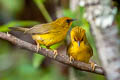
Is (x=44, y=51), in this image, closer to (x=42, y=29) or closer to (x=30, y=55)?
(x=42, y=29)

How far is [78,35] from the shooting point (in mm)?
2916

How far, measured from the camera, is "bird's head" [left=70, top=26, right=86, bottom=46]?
288 centimetres

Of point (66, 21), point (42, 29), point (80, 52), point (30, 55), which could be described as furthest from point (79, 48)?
point (30, 55)

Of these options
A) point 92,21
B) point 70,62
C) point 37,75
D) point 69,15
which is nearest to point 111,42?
point 70,62

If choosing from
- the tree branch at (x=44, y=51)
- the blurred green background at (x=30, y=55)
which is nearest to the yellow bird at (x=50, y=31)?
the blurred green background at (x=30, y=55)

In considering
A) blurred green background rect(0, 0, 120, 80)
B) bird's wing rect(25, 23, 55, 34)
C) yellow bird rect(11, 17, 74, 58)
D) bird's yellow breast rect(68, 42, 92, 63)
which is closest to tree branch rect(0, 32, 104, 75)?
bird's yellow breast rect(68, 42, 92, 63)

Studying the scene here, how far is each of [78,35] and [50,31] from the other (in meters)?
0.50

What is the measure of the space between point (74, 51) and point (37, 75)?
185 cm

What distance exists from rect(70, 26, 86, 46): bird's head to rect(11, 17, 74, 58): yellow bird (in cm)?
29

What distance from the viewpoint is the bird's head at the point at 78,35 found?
2877mm

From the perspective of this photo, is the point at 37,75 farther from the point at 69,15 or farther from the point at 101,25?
the point at 101,25

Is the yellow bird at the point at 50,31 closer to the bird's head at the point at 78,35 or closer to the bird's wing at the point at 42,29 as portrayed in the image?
the bird's wing at the point at 42,29

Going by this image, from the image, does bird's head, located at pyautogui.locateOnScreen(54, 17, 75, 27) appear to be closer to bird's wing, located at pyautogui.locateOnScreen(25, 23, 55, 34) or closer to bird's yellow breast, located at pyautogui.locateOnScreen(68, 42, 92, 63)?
bird's wing, located at pyautogui.locateOnScreen(25, 23, 55, 34)

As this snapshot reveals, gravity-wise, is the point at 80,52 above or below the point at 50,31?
below
